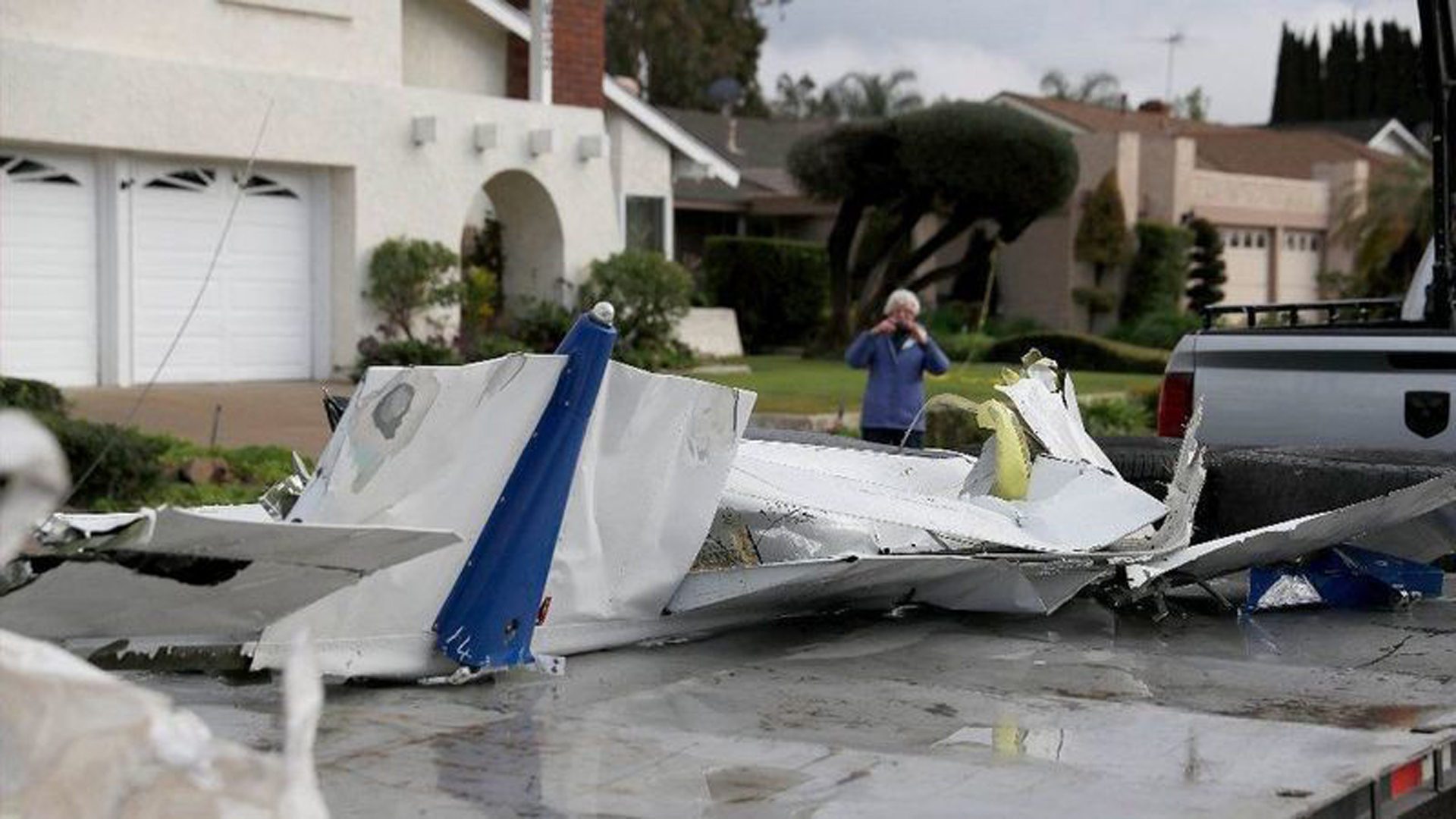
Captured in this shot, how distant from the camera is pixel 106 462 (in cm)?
1202

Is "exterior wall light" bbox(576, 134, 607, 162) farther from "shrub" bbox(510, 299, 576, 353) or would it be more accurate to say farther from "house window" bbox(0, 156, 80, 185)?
"house window" bbox(0, 156, 80, 185)

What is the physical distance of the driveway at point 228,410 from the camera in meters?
16.1

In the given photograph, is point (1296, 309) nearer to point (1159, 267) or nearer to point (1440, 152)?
point (1440, 152)

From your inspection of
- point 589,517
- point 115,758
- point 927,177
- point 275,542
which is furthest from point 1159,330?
point 115,758

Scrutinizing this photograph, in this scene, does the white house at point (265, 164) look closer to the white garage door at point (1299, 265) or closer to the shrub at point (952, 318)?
the shrub at point (952, 318)

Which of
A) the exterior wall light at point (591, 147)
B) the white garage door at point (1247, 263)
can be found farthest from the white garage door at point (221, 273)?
the white garage door at point (1247, 263)

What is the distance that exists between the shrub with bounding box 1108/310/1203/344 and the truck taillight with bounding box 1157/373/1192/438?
28.0m

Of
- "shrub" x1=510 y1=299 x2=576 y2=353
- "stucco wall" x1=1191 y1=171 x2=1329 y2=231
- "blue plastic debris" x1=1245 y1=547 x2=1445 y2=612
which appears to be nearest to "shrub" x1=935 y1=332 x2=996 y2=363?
"shrub" x1=510 y1=299 x2=576 y2=353

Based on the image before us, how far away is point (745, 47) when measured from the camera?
66.2 meters

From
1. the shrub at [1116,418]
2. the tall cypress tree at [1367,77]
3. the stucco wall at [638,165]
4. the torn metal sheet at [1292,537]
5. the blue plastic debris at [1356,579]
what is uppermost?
the tall cypress tree at [1367,77]

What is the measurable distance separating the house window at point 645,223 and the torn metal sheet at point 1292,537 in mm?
20185

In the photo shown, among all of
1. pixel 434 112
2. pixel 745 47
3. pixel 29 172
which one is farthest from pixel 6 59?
pixel 745 47

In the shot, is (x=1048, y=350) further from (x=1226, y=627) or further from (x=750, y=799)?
(x=750, y=799)

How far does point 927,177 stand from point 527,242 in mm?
12461
